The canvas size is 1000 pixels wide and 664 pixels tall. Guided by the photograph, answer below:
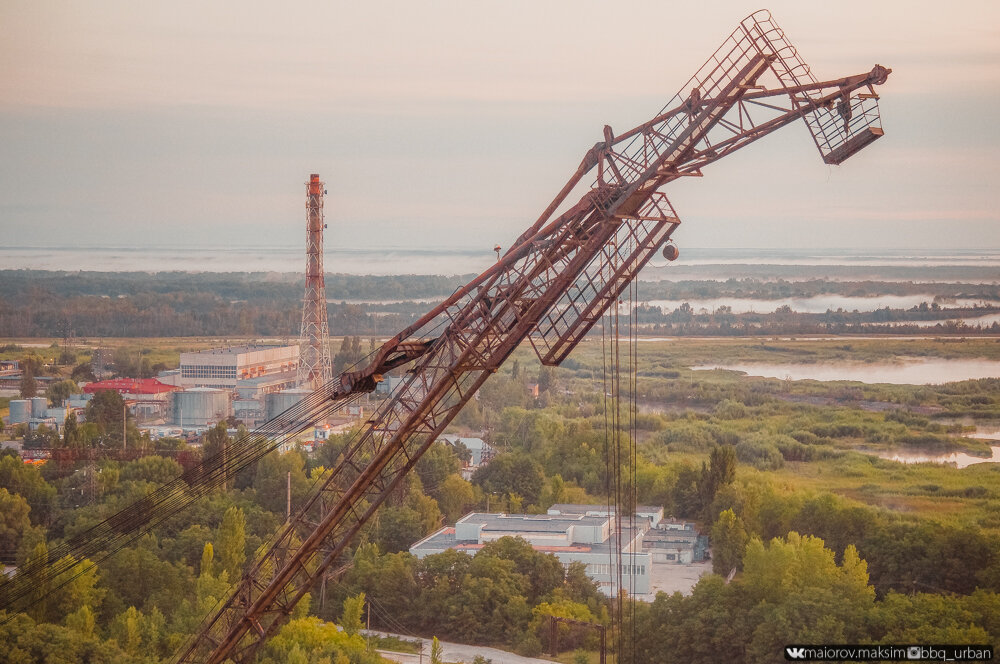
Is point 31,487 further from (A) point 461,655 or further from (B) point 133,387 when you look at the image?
(A) point 461,655

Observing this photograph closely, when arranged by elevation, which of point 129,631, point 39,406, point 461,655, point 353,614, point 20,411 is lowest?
point 461,655

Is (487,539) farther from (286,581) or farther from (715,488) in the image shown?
(286,581)

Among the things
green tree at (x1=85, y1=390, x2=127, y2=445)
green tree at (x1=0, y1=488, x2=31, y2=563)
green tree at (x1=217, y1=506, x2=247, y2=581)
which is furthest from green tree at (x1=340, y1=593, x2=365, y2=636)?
green tree at (x1=85, y1=390, x2=127, y2=445)

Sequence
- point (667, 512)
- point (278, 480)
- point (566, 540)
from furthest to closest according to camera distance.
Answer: point (278, 480) → point (667, 512) → point (566, 540)

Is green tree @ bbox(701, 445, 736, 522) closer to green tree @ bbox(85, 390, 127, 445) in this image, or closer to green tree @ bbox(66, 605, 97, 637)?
green tree @ bbox(66, 605, 97, 637)

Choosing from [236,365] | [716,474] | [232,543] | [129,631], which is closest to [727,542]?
[716,474]

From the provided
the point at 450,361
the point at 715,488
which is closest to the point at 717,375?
the point at 715,488
